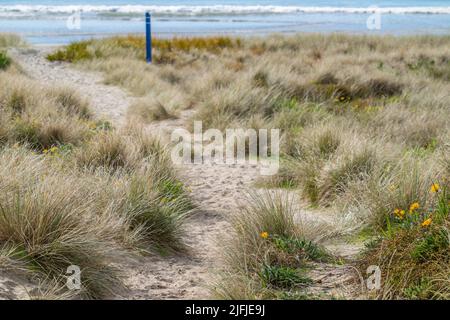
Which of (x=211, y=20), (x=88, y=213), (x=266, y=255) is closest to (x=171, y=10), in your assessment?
(x=211, y=20)

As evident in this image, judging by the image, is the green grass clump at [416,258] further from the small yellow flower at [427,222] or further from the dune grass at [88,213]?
the dune grass at [88,213]

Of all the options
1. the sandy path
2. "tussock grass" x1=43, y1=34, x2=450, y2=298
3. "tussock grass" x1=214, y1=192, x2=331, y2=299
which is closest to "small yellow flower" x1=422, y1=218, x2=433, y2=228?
"tussock grass" x1=43, y1=34, x2=450, y2=298

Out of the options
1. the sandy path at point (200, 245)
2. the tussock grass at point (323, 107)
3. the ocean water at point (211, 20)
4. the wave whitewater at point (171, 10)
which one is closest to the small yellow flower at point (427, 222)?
the tussock grass at point (323, 107)

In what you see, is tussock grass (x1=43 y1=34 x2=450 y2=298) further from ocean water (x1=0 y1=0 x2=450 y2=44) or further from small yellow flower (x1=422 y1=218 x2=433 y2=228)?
ocean water (x1=0 y1=0 x2=450 y2=44)

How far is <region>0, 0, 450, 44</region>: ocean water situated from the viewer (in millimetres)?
33875

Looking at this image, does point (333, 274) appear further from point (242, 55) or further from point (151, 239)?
point (242, 55)

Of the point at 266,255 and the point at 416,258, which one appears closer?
the point at 416,258

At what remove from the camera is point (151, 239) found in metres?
4.71

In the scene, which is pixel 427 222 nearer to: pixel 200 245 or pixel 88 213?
pixel 200 245

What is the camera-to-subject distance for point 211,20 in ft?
150

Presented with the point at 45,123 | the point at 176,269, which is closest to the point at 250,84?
the point at 45,123

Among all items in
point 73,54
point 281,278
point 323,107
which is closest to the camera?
point 281,278

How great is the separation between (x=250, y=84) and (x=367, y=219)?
267 inches

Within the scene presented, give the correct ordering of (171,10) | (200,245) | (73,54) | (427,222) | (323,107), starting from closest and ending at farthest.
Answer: (427,222), (200,245), (323,107), (73,54), (171,10)
